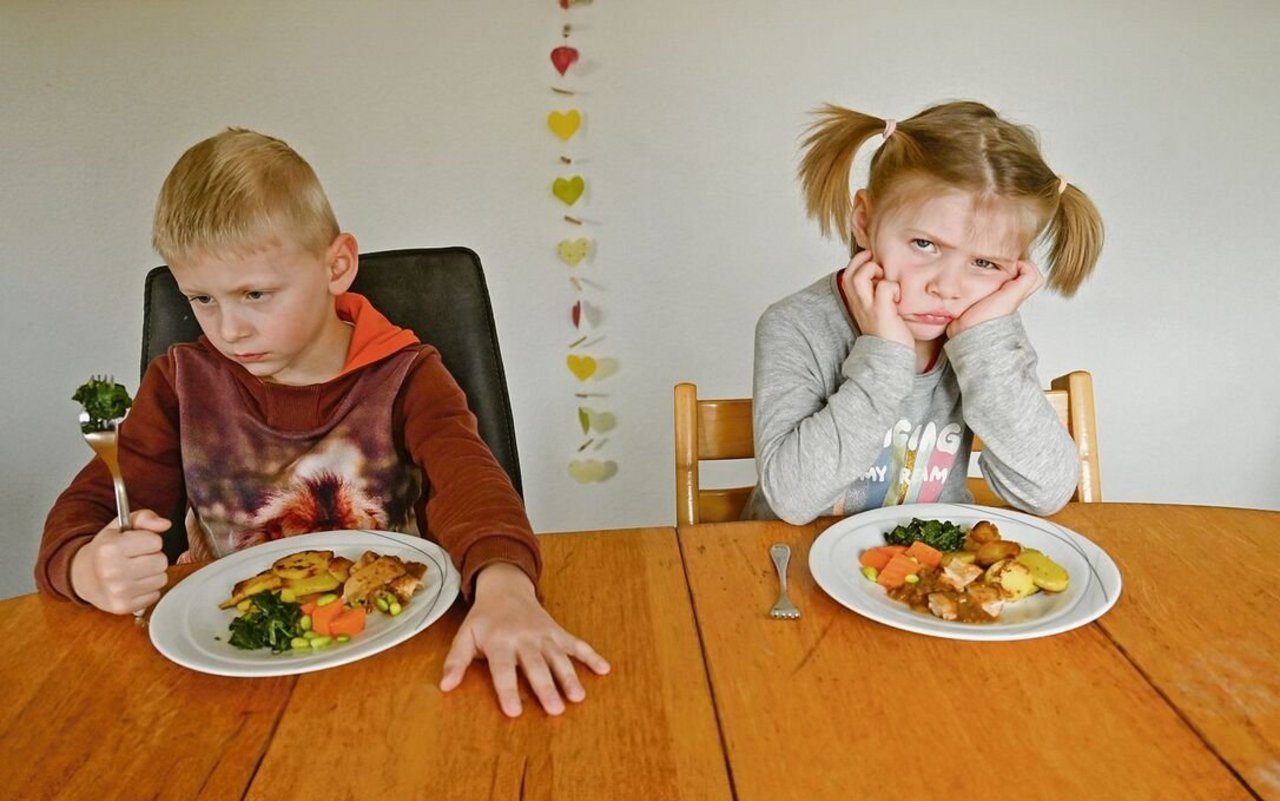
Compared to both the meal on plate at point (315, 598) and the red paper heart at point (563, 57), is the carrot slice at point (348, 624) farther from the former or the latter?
the red paper heart at point (563, 57)

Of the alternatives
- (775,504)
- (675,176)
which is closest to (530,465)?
(675,176)

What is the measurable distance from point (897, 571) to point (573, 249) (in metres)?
1.25

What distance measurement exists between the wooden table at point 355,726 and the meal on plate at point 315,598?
0.05m

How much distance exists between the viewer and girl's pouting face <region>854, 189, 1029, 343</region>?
1.18m

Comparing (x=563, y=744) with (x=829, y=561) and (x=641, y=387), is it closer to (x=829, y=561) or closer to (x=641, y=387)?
(x=829, y=561)

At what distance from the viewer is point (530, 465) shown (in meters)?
2.18

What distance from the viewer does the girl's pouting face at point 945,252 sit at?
118 cm

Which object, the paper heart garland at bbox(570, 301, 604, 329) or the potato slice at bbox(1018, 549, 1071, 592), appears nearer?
the potato slice at bbox(1018, 549, 1071, 592)

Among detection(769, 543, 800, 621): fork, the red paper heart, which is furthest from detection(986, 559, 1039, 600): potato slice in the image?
the red paper heart

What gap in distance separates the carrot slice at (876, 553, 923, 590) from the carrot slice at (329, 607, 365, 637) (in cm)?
48

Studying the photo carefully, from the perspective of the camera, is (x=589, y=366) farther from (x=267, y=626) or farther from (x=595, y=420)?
(x=267, y=626)

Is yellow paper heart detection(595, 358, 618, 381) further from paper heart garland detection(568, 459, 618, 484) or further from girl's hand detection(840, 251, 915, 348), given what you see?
girl's hand detection(840, 251, 915, 348)

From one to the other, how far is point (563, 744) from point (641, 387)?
1454 millimetres

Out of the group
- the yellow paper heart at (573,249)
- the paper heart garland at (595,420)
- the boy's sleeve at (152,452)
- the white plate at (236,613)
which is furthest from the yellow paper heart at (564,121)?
the white plate at (236,613)
